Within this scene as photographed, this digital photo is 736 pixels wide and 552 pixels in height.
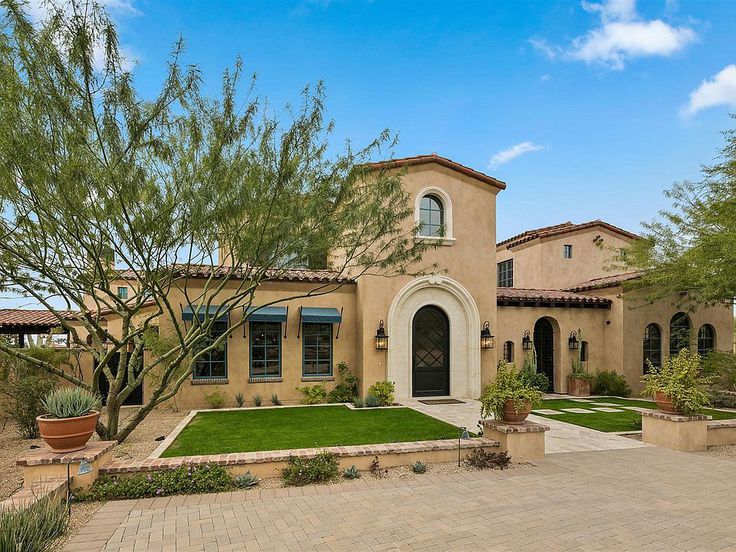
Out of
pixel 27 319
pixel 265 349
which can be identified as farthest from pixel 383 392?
pixel 27 319

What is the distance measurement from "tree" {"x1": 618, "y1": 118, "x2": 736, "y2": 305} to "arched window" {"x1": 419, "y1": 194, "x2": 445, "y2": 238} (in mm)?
8540

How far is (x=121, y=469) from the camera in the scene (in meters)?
7.07

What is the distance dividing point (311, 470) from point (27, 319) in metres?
12.9

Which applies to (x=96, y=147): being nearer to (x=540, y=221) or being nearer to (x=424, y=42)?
(x=424, y=42)

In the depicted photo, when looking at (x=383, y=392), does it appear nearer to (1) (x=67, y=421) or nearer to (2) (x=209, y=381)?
(2) (x=209, y=381)

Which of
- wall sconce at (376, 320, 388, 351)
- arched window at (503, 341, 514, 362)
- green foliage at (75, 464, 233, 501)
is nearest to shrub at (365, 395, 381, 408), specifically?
wall sconce at (376, 320, 388, 351)

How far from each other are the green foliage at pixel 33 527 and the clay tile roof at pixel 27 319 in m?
9.53

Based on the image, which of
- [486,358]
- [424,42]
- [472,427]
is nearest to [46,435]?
[472,427]

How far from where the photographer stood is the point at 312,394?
15.1m

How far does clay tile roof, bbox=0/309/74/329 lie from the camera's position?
1381 centimetres

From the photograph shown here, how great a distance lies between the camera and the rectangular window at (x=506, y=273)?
82.3 feet

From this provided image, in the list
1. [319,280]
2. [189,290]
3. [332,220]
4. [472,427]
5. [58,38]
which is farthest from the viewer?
[319,280]

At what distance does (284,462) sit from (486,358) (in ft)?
34.9

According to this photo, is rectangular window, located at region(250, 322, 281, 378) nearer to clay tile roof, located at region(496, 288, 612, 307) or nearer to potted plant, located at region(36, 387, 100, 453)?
potted plant, located at region(36, 387, 100, 453)
